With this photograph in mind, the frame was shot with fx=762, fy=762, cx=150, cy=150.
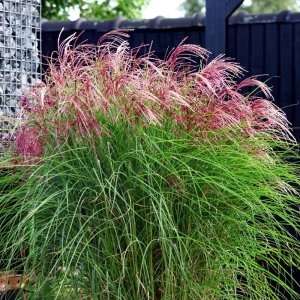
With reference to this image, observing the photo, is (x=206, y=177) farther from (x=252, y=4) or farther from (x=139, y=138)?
(x=252, y=4)

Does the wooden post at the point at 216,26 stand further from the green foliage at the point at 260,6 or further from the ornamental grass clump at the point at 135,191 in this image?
the green foliage at the point at 260,6

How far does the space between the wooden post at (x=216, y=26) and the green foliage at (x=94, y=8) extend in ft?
23.8

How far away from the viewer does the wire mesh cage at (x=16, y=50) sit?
4867mm

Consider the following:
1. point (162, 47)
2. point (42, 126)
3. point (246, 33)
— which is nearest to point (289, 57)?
point (246, 33)

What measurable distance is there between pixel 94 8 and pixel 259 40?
7514 mm

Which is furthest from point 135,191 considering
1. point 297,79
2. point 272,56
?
point 272,56

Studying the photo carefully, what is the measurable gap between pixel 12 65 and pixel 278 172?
2330 mm

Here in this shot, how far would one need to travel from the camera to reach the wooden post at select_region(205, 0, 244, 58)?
538 centimetres

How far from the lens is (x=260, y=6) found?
920 inches

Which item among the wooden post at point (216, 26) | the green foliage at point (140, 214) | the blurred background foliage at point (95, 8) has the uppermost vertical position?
the blurred background foliage at point (95, 8)

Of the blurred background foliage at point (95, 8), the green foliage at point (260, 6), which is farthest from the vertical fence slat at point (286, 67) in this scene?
the green foliage at point (260, 6)

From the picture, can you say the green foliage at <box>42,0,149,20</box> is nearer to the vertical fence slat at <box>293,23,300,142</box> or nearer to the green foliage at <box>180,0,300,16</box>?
the vertical fence slat at <box>293,23,300,142</box>

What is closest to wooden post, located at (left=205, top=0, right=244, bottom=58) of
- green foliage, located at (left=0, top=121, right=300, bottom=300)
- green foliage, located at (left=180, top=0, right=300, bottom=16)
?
green foliage, located at (left=0, top=121, right=300, bottom=300)

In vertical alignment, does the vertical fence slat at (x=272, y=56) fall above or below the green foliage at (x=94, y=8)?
below
